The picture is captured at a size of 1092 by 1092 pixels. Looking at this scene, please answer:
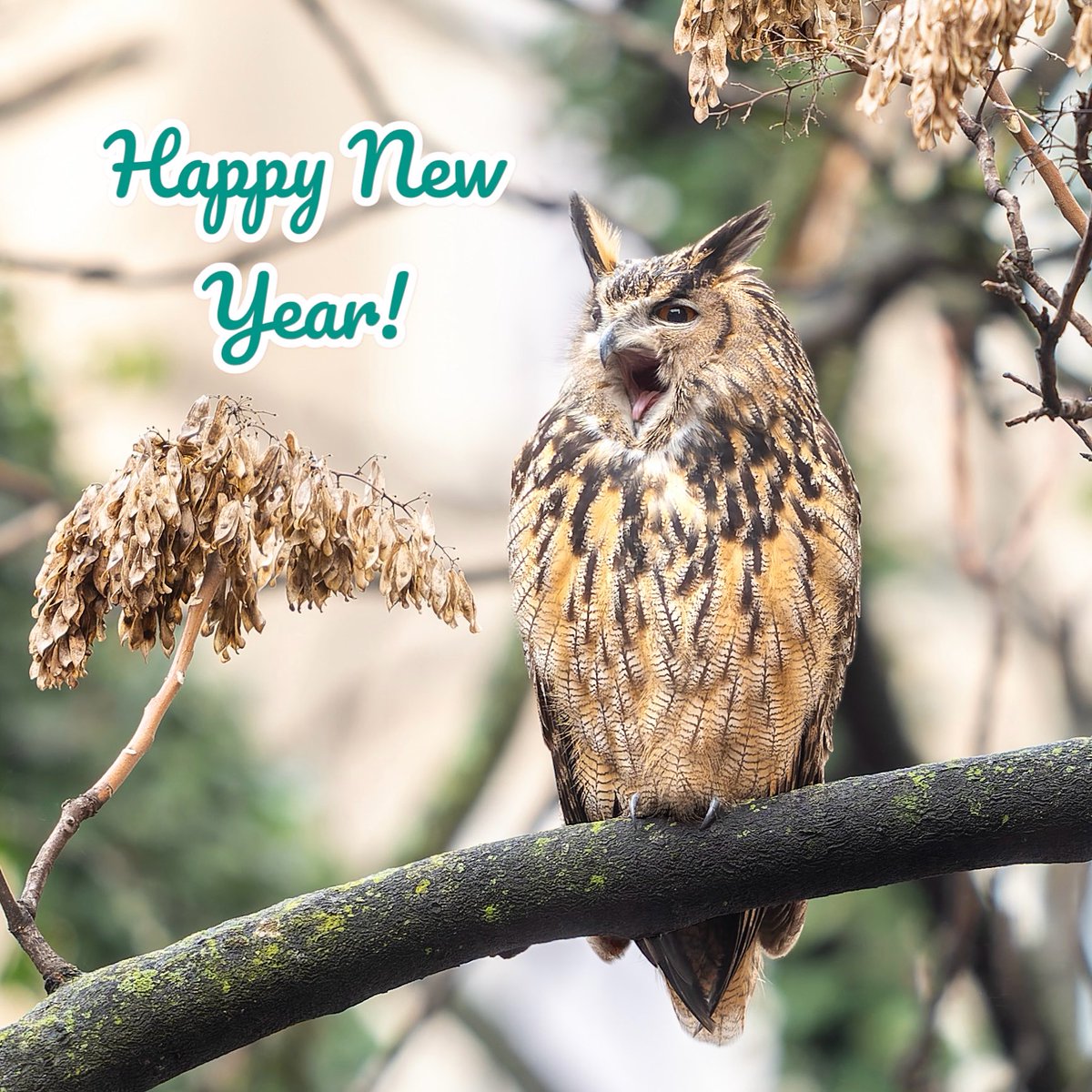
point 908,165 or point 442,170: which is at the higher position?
point 908,165

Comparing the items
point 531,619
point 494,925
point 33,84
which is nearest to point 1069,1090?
point 531,619

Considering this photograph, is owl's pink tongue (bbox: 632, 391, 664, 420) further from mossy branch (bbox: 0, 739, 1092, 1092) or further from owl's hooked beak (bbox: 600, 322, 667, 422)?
mossy branch (bbox: 0, 739, 1092, 1092)

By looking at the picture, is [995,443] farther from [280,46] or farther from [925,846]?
[280,46]

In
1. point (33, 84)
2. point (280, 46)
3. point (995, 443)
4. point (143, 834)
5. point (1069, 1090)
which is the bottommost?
point (1069, 1090)

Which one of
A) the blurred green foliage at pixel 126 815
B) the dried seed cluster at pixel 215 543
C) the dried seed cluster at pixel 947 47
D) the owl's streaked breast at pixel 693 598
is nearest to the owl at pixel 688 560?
the owl's streaked breast at pixel 693 598

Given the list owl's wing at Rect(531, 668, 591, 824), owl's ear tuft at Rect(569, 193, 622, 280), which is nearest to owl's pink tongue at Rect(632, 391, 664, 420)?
owl's ear tuft at Rect(569, 193, 622, 280)

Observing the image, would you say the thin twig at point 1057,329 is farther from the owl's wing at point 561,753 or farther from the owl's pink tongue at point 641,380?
the owl's wing at point 561,753

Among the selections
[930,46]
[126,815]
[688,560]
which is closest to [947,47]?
[930,46]
